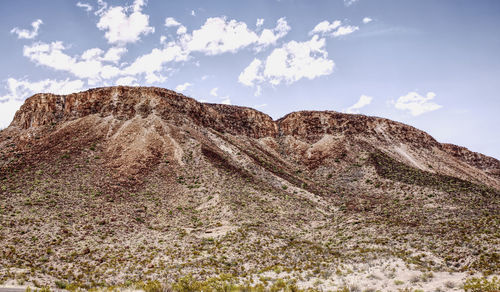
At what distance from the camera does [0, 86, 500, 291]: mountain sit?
1741 centimetres

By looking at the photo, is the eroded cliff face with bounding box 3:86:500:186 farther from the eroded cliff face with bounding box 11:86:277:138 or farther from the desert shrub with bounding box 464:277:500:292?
the desert shrub with bounding box 464:277:500:292

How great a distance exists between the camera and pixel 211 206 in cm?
3123

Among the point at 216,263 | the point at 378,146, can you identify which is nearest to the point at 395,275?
the point at 216,263

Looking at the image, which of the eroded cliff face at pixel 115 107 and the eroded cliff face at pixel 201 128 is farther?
the eroded cliff face at pixel 115 107

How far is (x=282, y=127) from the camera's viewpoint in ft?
238

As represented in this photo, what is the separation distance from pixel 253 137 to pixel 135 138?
27877mm

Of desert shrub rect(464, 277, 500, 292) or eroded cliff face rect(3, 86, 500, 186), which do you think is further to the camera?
eroded cliff face rect(3, 86, 500, 186)

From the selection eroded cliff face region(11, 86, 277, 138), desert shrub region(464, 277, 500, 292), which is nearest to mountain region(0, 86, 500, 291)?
eroded cliff face region(11, 86, 277, 138)

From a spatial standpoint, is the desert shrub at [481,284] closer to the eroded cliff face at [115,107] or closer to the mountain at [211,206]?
the mountain at [211,206]

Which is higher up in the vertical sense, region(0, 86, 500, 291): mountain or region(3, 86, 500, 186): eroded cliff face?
region(3, 86, 500, 186): eroded cliff face

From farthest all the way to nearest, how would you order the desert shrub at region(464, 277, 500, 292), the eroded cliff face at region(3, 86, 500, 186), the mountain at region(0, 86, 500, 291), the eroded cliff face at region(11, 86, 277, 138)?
the eroded cliff face at region(11, 86, 277, 138) → the eroded cliff face at region(3, 86, 500, 186) → the mountain at region(0, 86, 500, 291) → the desert shrub at region(464, 277, 500, 292)

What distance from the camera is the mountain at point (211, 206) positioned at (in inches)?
685

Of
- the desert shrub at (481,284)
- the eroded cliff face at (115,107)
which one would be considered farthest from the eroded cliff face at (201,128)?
the desert shrub at (481,284)

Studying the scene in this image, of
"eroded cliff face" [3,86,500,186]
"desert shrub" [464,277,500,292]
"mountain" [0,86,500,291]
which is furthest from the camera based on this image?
"eroded cliff face" [3,86,500,186]
